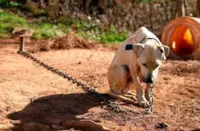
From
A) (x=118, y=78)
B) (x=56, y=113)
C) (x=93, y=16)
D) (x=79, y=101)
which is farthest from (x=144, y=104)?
(x=93, y=16)

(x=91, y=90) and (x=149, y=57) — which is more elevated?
(x=149, y=57)

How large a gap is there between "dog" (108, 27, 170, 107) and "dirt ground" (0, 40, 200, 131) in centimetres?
26

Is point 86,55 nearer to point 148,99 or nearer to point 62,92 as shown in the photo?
point 62,92

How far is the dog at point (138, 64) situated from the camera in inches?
209

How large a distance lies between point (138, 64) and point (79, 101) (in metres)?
0.99

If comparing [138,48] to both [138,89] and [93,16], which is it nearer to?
[138,89]

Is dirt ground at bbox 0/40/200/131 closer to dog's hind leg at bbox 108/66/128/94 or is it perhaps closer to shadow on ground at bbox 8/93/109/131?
shadow on ground at bbox 8/93/109/131

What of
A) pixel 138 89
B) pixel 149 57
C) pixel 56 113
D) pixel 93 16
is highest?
pixel 149 57

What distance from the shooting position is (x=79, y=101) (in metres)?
6.00

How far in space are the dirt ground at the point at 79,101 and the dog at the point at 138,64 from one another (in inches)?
10.4

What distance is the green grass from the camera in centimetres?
1209

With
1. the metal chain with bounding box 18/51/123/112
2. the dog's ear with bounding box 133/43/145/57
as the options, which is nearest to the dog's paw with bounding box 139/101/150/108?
the metal chain with bounding box 18/51/123/112

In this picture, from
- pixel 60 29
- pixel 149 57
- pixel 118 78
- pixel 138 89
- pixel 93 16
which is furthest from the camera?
pixel 93 16

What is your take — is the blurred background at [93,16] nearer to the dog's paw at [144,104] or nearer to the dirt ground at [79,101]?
the dirt ground at [79,101]
